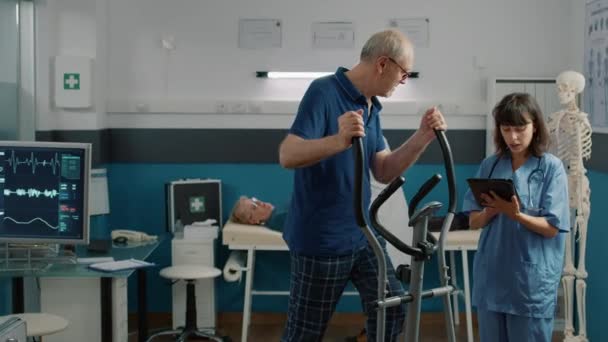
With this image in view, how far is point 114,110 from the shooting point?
502 cm

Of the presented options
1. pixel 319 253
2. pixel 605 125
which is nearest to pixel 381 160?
pixel 319 253

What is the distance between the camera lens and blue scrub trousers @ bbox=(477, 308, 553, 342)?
9.36 feet

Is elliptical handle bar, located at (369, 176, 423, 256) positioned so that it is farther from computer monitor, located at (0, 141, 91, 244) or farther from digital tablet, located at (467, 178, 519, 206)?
computer monitor, located at (0, 141, 91, 244)

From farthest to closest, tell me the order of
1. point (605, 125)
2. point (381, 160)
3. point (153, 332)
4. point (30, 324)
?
point (153, 332), point (605, 125), point (30, 324), point (381, 160)

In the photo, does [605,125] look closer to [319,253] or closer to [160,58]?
[319,253]

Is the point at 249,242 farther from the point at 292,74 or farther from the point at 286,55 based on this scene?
the point at 286,55

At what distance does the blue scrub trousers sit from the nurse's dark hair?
604mm

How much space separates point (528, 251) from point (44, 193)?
2132 mm

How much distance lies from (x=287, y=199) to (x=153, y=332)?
45.2 inches

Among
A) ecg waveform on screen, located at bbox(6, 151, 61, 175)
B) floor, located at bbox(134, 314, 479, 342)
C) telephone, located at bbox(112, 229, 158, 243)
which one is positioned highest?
ecg waveform on screen, located at bbox(6, 151, 61, 175)

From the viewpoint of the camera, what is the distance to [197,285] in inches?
188

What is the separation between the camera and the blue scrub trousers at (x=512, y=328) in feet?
9.36

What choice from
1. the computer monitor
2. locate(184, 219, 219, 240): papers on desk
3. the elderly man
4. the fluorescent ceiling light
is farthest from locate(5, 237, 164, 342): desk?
the fluorescent ceiling light

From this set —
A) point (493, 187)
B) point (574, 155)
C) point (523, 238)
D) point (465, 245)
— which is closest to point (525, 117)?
point (493, 187)
